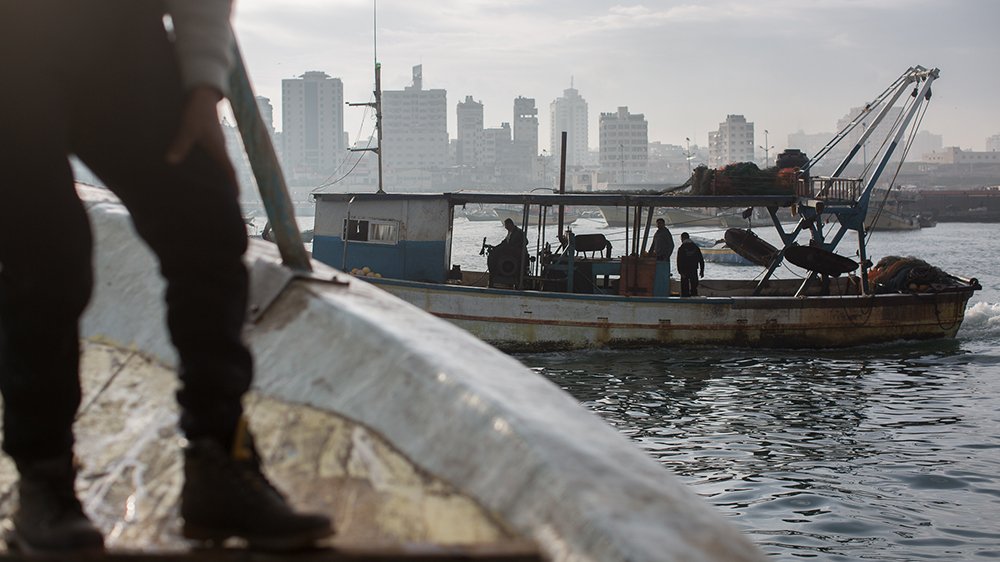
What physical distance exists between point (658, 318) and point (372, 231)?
5.20 metres

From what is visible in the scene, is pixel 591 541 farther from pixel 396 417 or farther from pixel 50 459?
pixel 50 459

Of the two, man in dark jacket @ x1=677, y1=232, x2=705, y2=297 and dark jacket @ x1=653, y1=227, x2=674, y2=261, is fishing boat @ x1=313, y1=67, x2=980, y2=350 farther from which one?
man in dark jacket @ x1=677, y1=232, x2=705, y2=297

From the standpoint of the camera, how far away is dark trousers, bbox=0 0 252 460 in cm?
162

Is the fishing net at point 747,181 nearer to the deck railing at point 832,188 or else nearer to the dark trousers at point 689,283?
the deck railing at point 832,188

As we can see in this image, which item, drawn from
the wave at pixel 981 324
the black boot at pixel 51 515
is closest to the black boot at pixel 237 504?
the black boot at pixel 51 515

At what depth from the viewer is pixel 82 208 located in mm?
1713

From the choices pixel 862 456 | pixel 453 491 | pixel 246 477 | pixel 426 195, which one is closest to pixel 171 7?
pixel 246 477

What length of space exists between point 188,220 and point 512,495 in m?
0.64

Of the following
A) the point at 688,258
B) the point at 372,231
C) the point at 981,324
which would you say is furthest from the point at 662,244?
the point at 981,324

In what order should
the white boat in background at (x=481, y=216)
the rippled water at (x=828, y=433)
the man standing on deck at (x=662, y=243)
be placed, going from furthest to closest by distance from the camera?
1. the white boat in background at (x=481, y=216)
2. the man standing on deck at (x=662, y=243)
3. the rippled water at (x=828, y=433)

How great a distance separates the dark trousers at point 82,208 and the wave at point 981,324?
832 inches

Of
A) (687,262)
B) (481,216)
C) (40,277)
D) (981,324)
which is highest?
(40,277)

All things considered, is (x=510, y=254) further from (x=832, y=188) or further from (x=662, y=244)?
(x=832, y=188)

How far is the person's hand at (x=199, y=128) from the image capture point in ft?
5.22
